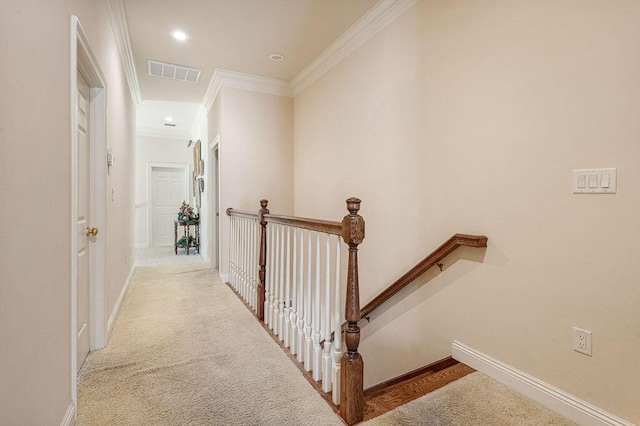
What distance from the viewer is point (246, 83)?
4234 mm

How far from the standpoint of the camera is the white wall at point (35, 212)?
0.89 m

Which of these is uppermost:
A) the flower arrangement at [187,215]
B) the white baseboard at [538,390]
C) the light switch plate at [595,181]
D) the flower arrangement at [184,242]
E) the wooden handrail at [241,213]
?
the light switch plate at [595,181]

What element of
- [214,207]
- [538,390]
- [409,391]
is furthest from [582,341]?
[214,207]

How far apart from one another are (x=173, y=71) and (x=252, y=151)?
135 centimetres

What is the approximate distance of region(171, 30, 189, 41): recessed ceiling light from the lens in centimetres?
312

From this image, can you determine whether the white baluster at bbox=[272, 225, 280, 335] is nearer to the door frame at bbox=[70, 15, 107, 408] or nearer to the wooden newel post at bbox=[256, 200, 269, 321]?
the wooden newel post at bbox=[256, 200, 269, 321]

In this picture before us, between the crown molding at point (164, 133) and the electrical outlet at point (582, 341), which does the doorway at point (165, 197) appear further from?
the electrical outlet at point (582, 341)

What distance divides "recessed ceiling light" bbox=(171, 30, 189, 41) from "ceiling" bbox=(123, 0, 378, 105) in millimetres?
44

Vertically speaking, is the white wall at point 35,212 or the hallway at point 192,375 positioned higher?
the white wall at point 35,212

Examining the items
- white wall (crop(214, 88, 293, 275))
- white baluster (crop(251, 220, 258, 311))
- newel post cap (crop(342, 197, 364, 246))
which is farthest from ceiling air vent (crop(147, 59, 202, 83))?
newel post cap (crop(342, 197, 364, 246))

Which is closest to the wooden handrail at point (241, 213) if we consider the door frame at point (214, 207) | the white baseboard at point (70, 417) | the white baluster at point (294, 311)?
the door frame at point (214, 207)

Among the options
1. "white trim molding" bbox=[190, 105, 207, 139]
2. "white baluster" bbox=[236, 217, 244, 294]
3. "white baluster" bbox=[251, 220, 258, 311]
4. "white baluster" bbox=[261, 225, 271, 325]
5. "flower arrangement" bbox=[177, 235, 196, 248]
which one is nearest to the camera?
"white baluster" bbox=[261, 225, 271, 325]

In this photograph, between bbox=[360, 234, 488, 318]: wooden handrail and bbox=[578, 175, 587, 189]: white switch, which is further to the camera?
bbox=[360, 234, 488, 318]: wooden handrail

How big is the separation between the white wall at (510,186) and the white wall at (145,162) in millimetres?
5924
